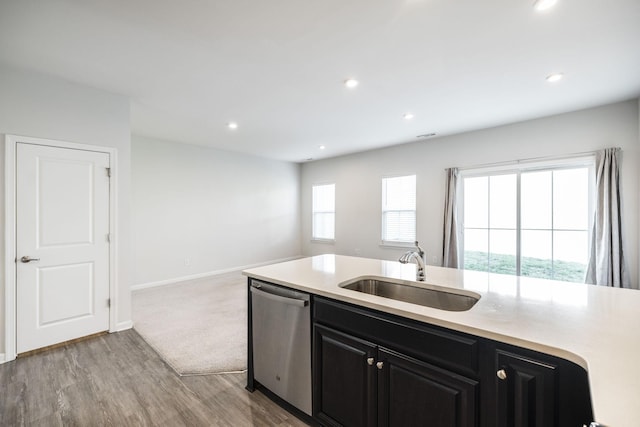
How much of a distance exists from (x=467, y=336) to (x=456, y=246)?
4.28 m

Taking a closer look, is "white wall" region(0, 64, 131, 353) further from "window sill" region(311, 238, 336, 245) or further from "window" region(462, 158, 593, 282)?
"window" region(462, 158, 593, 282)

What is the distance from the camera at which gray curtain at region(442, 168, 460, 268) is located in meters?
5.05

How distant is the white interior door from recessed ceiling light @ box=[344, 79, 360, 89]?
2.82 m

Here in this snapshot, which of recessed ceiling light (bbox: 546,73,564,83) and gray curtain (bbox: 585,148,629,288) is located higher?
recessed ceiling light (bbox: 546,73,564,83)

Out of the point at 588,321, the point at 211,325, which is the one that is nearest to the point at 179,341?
the point at 211,325

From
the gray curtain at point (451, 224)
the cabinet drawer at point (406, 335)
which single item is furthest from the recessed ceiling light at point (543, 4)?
the gray curtain at point (451, 224)

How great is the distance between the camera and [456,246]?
16.5ft

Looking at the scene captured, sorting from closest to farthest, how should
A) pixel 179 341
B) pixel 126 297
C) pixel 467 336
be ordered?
1. pixel 467 336
2. pixel 179 341
3. pixel 126 297

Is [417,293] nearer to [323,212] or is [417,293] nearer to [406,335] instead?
[406,335]

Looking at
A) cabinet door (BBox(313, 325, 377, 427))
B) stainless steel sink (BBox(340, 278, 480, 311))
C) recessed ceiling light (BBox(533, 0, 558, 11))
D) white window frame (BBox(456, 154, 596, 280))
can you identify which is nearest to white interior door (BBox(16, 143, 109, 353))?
cabinet door (BBox(313, 325, 377, 427))

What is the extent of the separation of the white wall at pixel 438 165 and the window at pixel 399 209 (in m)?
0.15

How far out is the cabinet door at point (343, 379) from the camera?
148 cm

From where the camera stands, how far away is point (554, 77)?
2.94m

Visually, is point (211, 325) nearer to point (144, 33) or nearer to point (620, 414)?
point (144, 33)
